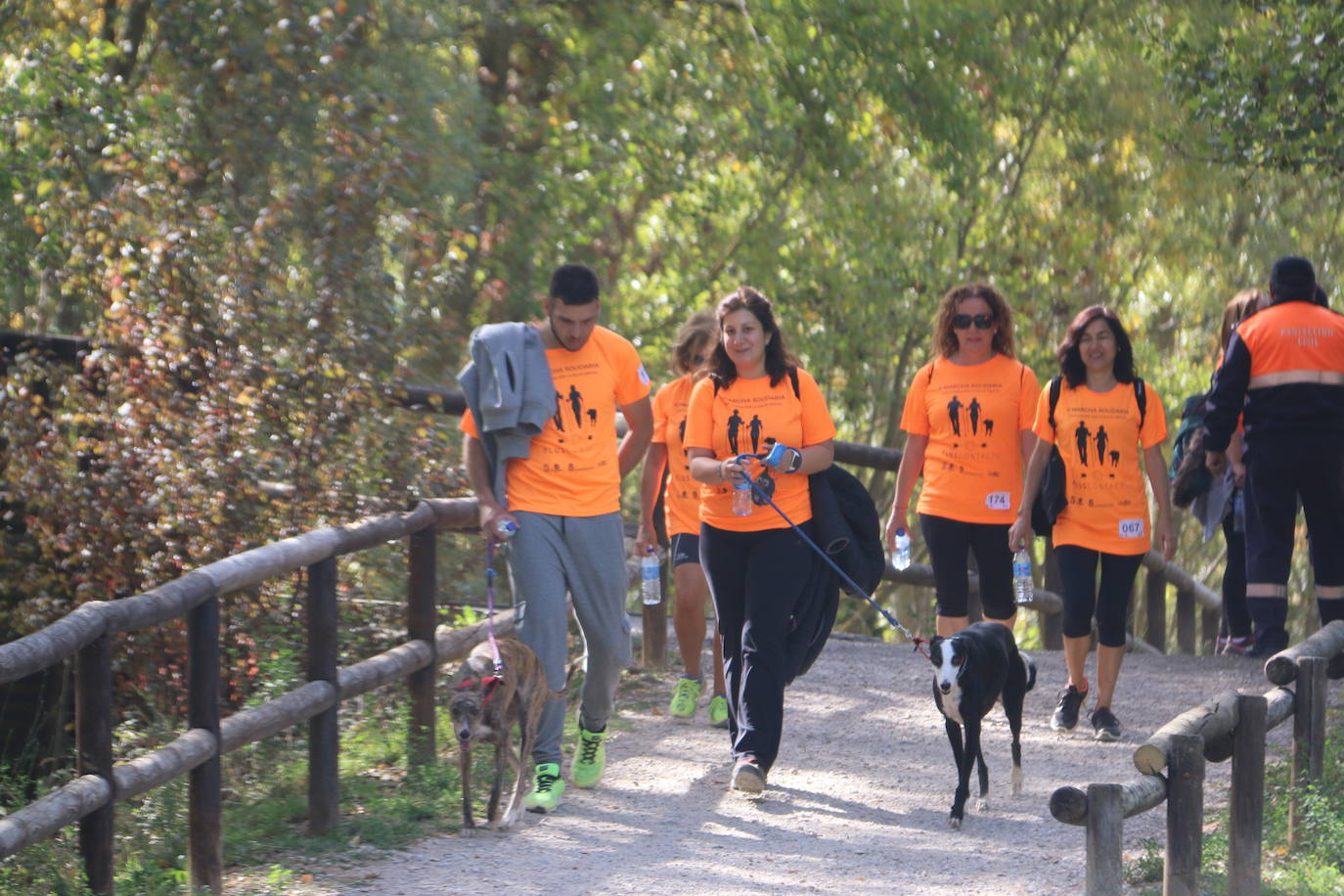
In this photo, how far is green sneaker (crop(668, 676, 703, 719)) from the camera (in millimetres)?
8047

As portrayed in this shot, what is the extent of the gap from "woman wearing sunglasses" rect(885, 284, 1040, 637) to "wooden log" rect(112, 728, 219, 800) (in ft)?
11.0

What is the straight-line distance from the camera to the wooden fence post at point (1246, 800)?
17.1ft

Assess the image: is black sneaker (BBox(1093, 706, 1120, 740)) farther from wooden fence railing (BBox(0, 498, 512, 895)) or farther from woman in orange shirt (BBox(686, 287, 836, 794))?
wooden fence railing (BBox(0, 498, 512, 895))

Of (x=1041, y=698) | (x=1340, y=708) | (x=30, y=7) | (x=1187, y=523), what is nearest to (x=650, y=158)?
(x=30, y=7)

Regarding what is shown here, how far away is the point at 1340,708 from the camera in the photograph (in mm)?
8008

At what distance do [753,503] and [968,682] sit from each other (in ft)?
3.57

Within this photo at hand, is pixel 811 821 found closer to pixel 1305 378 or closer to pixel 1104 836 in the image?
pixel 1104 836

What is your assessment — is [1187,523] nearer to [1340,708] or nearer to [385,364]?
[1340,708]

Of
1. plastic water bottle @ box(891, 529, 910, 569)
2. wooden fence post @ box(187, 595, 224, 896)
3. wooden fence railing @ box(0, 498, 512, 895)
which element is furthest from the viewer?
plastic water bottle @ box(891, 529, 910, 569)

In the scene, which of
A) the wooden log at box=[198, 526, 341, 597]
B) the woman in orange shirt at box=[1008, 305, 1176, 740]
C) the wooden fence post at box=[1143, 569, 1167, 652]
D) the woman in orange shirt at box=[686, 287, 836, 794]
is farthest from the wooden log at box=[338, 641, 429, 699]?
the wooden fence post at box=[1143, 569, 1167, 652]

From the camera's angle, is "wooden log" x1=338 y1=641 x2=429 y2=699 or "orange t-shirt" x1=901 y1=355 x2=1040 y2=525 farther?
"orange t-shirt" x1=901 y1=355 x2=1040 y2=525

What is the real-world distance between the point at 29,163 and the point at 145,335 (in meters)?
2.50

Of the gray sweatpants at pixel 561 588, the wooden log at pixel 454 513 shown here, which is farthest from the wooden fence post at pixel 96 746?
the wooden log at pixel 454 513

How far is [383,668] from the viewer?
6320 mm
